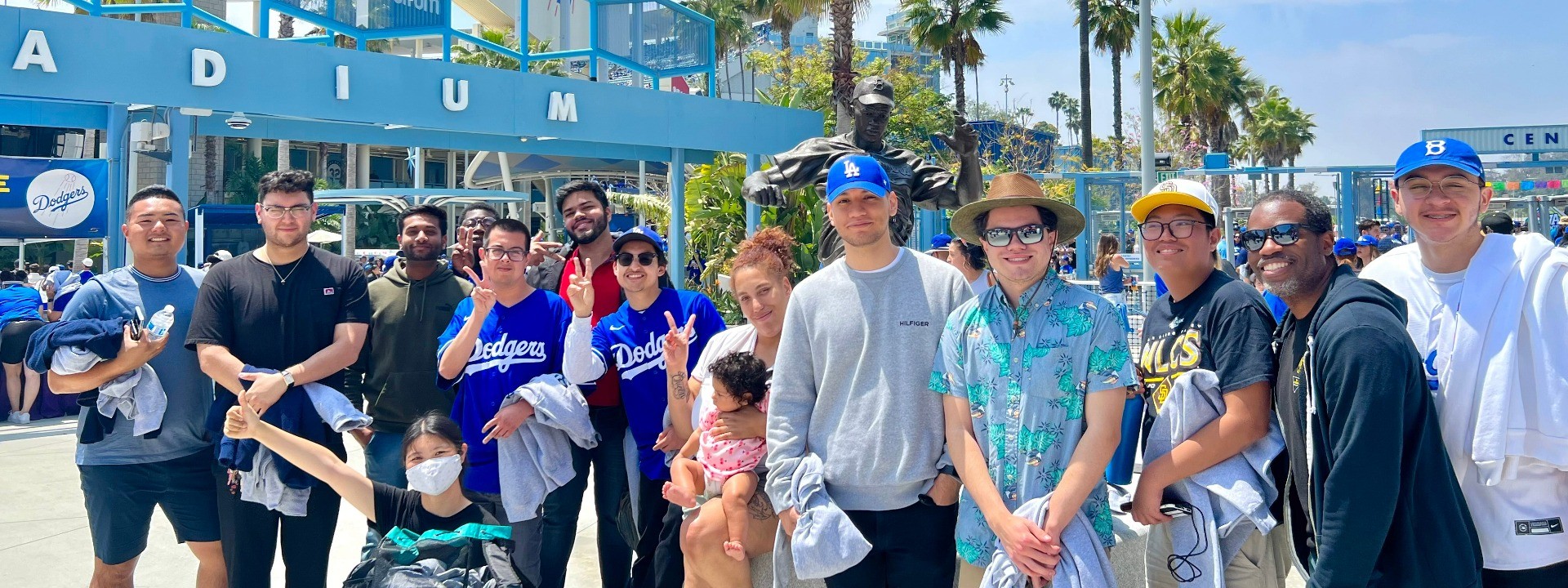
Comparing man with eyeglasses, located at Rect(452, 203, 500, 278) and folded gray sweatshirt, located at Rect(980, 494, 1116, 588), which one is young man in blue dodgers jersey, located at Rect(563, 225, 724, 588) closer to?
man with eyeglasses, located at Rect(452, 203, 500, 278)

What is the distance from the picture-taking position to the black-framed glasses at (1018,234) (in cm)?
284

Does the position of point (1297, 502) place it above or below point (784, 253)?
below

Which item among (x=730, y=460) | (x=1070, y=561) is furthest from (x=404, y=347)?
(x=1070, y=561)

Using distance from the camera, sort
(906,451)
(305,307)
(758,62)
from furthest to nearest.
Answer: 1. (758,62)
2. (305,307)
3. (906,451)

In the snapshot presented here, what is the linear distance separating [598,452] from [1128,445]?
87.1 inches

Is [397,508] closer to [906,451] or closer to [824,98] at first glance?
[906,451]

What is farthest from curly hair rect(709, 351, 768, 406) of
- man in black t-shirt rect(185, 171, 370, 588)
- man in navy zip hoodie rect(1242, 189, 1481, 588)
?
man in navy zip hoodie rect(1242, 189, 1481, 588)

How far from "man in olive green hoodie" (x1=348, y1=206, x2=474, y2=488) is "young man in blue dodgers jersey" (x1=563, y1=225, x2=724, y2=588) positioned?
2.39 feet

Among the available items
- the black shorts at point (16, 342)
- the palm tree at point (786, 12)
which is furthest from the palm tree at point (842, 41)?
the black shorts at point (16, 342)

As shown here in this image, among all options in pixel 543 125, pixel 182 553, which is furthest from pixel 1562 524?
pixel 543 125

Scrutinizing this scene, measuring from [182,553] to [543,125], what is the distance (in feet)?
26.2

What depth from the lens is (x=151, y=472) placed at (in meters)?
4.02

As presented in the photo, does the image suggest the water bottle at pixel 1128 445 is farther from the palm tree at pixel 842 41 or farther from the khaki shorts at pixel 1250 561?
the palm tree at pixel 842 41

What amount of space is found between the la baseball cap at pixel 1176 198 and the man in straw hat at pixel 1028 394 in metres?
0.19
